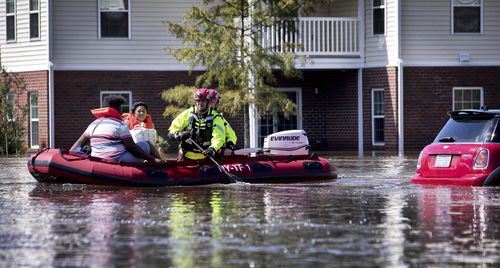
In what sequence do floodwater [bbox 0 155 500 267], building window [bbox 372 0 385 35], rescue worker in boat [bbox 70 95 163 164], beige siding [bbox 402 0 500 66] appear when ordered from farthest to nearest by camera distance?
1. building window [bbox 372 0 385 35]
2. beige siding [bbox 402 0 500 66]
3. rescue worker in boat [bbox 70 95 163 164]
4. floodwater [bbox 0 155 500 267]

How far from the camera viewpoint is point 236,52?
31.3 m

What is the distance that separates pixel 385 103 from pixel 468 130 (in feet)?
57.1

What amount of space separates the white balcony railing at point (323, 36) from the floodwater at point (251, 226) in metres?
15.8

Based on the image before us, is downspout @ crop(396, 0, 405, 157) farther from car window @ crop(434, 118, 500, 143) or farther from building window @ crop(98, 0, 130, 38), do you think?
car window @ crop(434, 118, 500, 143)

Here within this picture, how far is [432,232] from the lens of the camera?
12094 millimetres

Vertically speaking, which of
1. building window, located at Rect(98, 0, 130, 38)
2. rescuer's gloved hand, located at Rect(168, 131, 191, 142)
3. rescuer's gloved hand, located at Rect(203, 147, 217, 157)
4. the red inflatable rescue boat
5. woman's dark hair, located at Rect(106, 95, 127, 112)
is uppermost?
building window, located at Rect(98, 0, 130, 38)

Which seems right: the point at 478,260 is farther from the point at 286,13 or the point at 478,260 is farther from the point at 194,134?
the point at 286,13

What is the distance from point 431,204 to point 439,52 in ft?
67.1

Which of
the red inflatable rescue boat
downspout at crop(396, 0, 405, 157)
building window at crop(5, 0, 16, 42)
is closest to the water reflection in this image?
the red inflatable rescue boat

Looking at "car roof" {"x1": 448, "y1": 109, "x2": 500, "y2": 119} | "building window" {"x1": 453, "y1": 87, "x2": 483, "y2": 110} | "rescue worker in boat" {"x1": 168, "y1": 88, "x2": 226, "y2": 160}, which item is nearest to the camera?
"car roof" {"x1": 448, "y1": 109, "x2": 500, "y2": 119}

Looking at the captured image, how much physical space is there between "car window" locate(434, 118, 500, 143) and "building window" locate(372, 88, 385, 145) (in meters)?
17.4

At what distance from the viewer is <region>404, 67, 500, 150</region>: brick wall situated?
1387 inches

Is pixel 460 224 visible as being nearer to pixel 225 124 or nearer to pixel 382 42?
pixel 225 124

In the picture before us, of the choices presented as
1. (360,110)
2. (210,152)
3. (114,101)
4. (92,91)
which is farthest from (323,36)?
(114,101)
